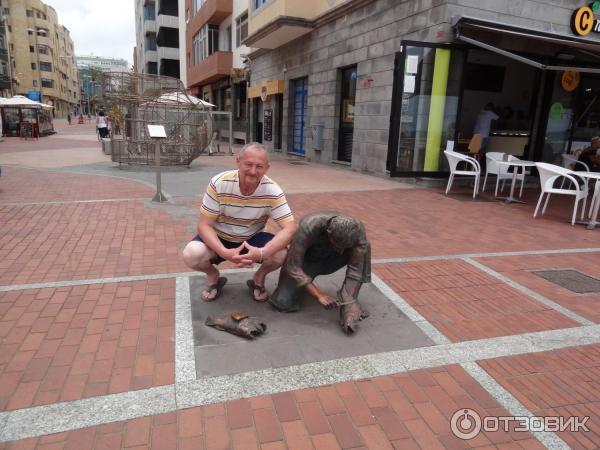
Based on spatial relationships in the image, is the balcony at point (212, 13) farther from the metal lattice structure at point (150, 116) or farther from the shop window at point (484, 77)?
the shop window at point (484, 77)

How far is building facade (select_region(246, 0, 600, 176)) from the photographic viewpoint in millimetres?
9648

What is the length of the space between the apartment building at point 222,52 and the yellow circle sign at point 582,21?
581 inches

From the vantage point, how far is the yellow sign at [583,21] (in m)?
10.7

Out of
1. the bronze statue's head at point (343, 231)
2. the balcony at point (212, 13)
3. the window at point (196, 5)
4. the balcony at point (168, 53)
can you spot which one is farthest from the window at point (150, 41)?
the bronze statue's head at point (343, 231)

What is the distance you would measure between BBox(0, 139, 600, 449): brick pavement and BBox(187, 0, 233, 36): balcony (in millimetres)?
20813

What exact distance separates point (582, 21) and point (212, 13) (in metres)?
19.6

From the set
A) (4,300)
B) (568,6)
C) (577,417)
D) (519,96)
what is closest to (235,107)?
(519,96)

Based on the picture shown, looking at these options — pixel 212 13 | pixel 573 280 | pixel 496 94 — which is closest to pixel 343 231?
pixel 573 280

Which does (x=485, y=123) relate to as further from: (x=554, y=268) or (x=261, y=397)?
(x=261, y=397)

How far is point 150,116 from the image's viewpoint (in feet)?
41.7

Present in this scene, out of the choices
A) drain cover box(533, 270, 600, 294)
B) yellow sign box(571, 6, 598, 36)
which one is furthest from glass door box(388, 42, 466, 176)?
drain cover box(533, 270, 600, 294)

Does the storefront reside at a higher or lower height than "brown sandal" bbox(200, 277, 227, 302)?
higher

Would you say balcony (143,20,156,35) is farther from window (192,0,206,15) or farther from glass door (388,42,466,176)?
glass door (388,42,466,176)

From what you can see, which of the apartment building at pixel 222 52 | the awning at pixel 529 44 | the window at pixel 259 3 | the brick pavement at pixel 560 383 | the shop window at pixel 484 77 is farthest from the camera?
the apartment building at pixel 222 52
